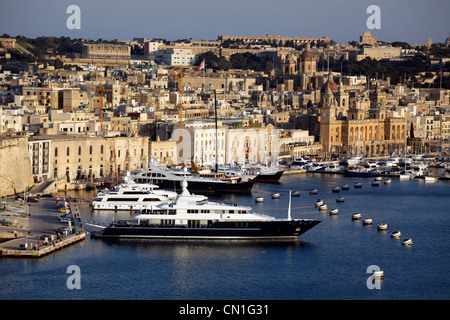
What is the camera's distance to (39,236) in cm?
2536

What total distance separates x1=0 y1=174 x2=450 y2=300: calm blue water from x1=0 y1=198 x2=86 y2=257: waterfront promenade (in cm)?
27

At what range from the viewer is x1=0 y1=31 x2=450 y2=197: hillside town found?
37.0m

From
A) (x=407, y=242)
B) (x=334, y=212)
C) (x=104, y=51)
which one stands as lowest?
(x=407, y=242)

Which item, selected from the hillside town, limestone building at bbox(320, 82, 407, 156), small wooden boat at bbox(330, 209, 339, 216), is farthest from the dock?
limestone building at bbox(320, 82, 407, 156)

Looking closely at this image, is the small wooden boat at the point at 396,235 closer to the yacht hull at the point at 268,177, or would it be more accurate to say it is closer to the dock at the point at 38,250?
the dock at the point at 38,250

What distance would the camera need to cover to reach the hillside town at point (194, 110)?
37.0 m

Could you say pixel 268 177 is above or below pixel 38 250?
above

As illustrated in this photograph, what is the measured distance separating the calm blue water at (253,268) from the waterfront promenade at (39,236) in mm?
273

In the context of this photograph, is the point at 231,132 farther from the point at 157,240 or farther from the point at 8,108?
the point at 157,240

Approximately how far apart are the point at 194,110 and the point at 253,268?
2744 cm

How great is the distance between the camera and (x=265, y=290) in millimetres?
22125

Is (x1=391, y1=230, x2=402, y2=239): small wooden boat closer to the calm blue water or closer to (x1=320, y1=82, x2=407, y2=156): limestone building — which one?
the calm blue water

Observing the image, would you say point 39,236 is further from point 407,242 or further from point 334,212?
point 334,212

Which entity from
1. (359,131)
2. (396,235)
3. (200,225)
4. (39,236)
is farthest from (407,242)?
(359,131)
